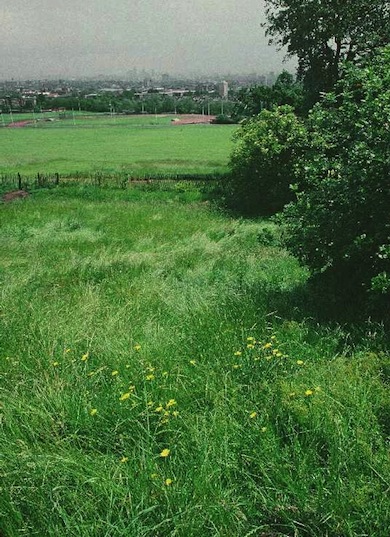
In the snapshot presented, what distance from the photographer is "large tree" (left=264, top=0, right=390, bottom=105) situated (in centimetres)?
2441

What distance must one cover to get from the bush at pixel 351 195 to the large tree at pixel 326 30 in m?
19.0

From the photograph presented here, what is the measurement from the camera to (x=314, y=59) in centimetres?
2736

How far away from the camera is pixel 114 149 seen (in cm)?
5797

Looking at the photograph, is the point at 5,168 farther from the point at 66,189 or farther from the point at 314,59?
the point at 314,59

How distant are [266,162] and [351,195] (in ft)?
60.3

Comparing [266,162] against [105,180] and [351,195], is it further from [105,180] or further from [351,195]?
[351,195]

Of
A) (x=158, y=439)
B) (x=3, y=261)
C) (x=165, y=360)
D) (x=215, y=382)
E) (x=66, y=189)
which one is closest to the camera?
(x=158, y=439)


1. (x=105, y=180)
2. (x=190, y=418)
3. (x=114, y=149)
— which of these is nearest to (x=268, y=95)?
(x=114, y=149)

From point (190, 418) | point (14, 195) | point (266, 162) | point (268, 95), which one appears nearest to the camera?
point (190, 418)

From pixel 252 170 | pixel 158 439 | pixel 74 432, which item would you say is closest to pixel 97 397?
pixel 74 432

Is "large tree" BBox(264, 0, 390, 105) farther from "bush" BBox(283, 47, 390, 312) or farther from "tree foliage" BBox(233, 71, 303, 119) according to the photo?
"tree foliage" BBox(233, 71, 303, 119)

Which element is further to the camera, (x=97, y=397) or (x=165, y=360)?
(x=165, y=360)

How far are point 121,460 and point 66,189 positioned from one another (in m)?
31.5

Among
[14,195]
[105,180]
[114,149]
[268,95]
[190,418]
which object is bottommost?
[14,195]
